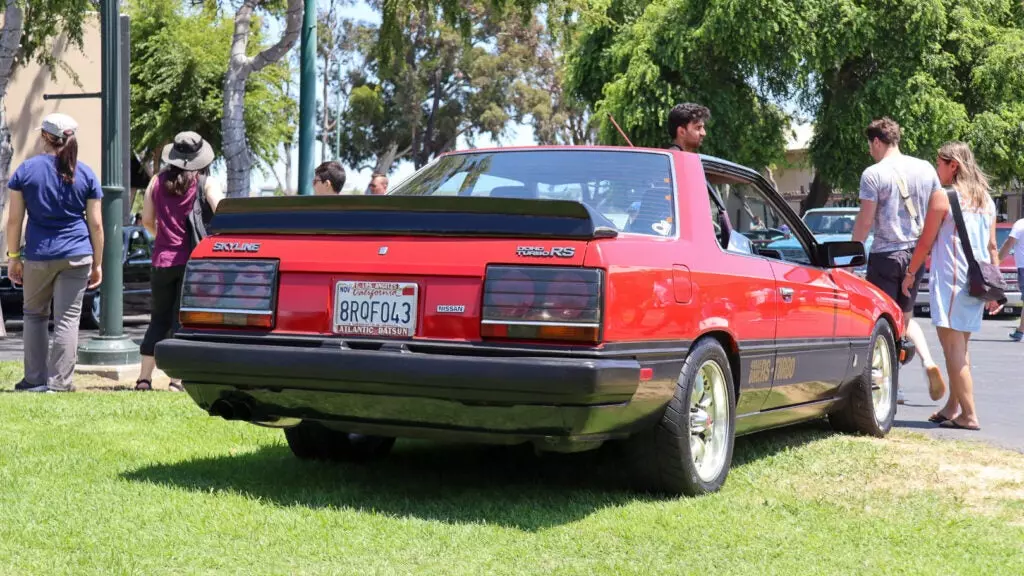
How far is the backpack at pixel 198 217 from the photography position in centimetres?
812

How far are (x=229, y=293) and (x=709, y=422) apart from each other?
2047mm

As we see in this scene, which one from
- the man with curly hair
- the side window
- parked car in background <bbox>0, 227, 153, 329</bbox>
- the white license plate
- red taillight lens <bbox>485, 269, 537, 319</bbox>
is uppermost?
the man with curly hair

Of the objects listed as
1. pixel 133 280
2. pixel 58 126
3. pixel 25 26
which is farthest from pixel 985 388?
pixel 25 26

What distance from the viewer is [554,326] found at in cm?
452

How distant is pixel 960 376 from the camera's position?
7629 mm

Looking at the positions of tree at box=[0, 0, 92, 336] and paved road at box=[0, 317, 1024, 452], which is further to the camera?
tree at box=[0, 0, 92, 336]

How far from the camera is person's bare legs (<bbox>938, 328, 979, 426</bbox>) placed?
7.62 metres

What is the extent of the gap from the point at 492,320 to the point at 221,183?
4347 millimetres

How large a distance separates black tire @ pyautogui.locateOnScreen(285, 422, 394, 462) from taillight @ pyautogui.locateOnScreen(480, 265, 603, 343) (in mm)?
1438

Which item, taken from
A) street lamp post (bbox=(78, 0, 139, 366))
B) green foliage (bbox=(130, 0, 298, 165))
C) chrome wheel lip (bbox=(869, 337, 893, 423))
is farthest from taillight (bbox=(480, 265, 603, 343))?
green foliage (bbox=(130, 0, 298, 165))

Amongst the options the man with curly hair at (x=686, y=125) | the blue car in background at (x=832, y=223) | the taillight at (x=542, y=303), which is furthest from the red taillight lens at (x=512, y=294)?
the blue car in background at (x=832, y=223)

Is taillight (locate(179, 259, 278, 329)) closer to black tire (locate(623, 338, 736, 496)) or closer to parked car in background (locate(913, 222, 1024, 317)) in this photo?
black tire (locate(623, 338, 736, 496))

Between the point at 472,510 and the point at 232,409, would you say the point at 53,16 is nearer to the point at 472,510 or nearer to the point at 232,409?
the point at 232,409

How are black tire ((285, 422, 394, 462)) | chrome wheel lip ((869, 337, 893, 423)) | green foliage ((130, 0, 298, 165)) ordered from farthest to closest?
1. green foliage ((130, 0, 298, 165))
2. chrome wheel lip ((869, 337, 893, 423))
3. black tire ((285, 422, 394, 462))
